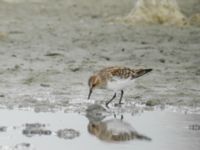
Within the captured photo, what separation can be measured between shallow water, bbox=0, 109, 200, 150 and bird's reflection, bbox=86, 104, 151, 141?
0.07 m

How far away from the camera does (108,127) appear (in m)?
11.2

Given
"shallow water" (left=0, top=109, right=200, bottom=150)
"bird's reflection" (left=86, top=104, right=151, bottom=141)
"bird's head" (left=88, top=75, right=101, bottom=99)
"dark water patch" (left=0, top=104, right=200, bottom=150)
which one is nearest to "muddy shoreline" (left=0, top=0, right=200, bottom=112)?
"bird's head" (left=88, top=75, right=101, bottom=99)

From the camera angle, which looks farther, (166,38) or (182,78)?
(166,38)

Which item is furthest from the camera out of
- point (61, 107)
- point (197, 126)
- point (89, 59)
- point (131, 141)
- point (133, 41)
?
point (133, 41)

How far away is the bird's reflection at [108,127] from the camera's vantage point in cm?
1064

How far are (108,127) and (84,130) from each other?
1.17 ft

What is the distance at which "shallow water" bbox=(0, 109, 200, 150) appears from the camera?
10.1 metres

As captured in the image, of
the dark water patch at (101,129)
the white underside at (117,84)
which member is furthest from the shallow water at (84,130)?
the white underside at (117,84)

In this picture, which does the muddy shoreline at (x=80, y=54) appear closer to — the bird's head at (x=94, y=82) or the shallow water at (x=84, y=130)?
the bird's head at (x=94, y=82)

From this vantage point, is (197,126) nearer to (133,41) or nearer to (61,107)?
(61,107)

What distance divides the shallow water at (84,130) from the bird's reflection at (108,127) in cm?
7

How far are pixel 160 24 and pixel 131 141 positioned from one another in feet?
30.0

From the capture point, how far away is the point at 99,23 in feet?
64.5

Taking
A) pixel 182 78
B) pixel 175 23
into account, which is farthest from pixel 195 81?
pixel 175 23
